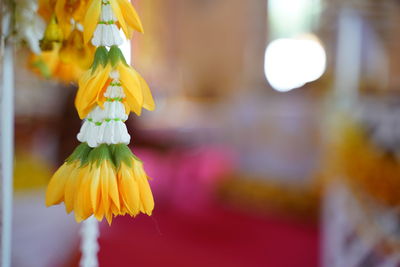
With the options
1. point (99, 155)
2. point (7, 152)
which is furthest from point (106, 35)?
point (7, 152)

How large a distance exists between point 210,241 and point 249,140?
6.75ft

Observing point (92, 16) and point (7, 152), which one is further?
point (7, 152)

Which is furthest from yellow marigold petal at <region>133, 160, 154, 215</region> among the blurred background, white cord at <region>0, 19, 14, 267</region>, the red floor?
the red floor

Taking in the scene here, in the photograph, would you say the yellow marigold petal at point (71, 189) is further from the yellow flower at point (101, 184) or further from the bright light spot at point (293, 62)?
the bright light spot at point (293, 62)

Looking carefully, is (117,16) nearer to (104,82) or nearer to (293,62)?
(104,82)

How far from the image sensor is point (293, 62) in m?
4.98

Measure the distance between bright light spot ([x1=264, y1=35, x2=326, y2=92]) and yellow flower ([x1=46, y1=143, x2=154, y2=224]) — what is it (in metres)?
4.41

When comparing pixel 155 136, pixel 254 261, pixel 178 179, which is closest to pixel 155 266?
pixel 254 261

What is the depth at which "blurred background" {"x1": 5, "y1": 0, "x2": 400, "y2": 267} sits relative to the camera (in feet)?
7.07

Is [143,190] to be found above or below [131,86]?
below

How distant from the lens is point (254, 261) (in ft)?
8.88

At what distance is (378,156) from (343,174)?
21 centimetres

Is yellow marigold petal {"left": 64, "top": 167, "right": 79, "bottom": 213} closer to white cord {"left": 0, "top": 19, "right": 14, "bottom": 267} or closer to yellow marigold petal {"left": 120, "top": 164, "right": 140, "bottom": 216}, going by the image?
yellow marigold petal {"left": 120, "top": 164, "right": 140, "bottom": 216}

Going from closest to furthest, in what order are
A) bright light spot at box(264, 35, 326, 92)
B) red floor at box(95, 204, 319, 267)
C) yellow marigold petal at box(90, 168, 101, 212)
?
yellow marigold petal at box(90, 168, 101, 212)
red floor at box(95, 204, 319, 267)
bright light spot at box(264, 35, 326, 92)
